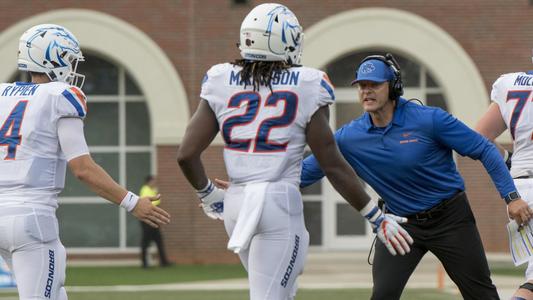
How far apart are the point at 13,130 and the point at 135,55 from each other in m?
14.7

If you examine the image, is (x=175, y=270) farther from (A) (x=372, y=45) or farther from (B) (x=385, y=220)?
(B) (x=385, y=220)

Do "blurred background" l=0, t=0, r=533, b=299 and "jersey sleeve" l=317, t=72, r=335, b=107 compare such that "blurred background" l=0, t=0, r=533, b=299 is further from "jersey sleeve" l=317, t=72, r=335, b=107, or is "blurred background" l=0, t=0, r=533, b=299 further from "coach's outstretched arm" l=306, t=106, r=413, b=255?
"jersey sleeve" l=317, t=72, r=335, b=107

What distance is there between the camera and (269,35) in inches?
249

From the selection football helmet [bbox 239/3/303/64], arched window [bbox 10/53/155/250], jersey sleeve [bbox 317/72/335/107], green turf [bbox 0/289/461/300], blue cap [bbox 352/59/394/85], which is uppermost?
football helmet [bbox 239/3/303/64]

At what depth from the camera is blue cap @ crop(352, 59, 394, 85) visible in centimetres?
751

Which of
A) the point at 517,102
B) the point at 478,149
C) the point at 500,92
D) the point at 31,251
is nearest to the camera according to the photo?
the point at 31,251

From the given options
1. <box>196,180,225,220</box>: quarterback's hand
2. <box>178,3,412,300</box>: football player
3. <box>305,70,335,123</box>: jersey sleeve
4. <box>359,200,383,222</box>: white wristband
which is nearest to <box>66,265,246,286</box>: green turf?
<box>196,180,225,220</box>: quarterback's hand

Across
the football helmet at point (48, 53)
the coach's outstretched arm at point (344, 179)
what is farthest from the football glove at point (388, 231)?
the football helmet at point (48, 53)

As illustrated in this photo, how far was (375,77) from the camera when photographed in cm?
751

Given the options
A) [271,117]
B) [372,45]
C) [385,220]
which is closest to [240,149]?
[271,117]

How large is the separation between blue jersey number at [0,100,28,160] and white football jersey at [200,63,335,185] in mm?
1030

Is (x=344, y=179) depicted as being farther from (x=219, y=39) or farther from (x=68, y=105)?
(x=219, y=39)

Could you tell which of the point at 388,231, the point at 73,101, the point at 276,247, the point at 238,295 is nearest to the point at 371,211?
the point at 388,231

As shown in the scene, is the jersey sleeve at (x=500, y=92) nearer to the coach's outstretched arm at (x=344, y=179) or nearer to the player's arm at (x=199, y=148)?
the coach's outstretched arm at (x=344, y=179)
